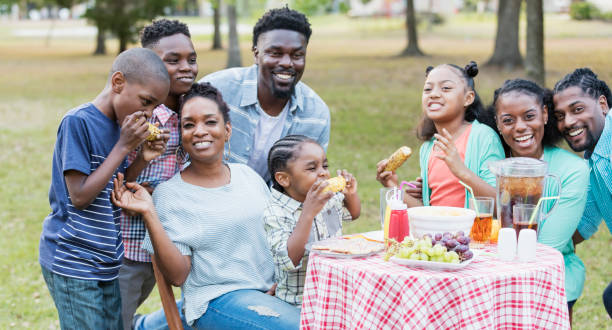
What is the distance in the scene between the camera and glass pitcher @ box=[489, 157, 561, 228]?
3623 millimetres

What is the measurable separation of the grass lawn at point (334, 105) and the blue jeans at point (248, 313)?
7.95ft

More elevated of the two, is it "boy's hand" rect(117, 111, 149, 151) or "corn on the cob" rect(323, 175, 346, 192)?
"boy's hand" rect(117, 111, 149, 151)

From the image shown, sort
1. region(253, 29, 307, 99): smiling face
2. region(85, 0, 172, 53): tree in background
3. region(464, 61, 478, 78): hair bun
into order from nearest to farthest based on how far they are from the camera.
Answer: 1. region(464, 61, 478, 78): hair bun
2. region(253, 29, 307, 99): smiling face
3. region(85, 0, 172, 53): tree in background

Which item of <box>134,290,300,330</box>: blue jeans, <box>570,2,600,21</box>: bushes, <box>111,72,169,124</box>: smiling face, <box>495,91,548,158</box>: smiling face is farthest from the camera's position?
<box>570,2,600,21</box>: bushes

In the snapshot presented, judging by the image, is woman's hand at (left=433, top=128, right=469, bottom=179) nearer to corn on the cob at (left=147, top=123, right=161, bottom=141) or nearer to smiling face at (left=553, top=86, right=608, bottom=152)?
smiling face at (left=553, top=86, right=608, bottom=152)

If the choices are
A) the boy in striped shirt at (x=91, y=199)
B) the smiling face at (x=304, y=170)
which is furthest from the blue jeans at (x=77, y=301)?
the smiling face at (x=304, y=170)

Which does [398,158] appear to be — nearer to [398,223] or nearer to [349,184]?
[349,184]

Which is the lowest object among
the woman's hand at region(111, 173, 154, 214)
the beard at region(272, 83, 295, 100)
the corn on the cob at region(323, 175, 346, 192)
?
the woman's hand at region(111, 173, 154, 214)

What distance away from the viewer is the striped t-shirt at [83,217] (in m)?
3.55

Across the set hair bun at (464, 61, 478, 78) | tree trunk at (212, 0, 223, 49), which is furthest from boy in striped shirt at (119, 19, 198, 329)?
tree trunk at (212, 0, 223, 49)

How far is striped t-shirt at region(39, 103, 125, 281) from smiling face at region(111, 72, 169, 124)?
0.32ft

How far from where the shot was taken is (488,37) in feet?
139

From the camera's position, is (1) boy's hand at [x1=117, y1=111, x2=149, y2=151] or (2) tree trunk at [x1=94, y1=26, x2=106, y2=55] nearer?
(1) boy's hand at [x1=117, y1=111, x2=149, y2=151]

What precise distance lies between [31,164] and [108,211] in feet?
28.7
